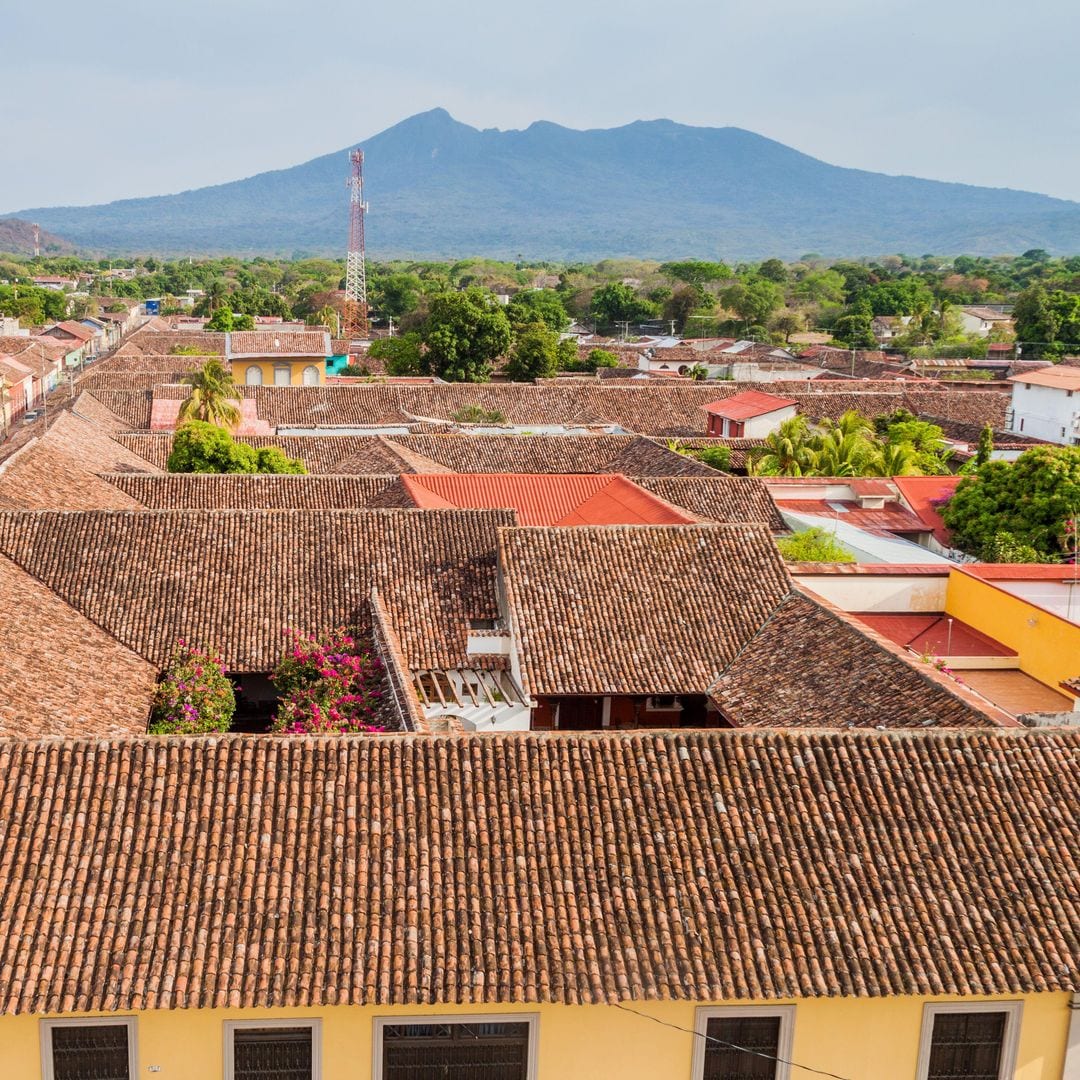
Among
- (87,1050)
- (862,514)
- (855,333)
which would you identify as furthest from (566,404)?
(855,333)

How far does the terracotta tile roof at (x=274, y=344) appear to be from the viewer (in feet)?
175

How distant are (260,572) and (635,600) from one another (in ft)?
18.1

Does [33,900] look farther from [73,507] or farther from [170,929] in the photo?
[73,507]

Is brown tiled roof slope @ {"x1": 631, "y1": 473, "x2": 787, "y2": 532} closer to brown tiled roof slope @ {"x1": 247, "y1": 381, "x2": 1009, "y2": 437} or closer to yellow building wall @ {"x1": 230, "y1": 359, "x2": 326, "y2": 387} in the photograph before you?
brown tiled roof slope @ {"x1": 247, "y1": 381, "x2": 1009, "y2": 437}

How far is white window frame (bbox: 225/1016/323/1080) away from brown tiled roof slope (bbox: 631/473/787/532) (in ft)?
59.4

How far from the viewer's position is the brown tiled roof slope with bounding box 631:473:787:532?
25.7 metres

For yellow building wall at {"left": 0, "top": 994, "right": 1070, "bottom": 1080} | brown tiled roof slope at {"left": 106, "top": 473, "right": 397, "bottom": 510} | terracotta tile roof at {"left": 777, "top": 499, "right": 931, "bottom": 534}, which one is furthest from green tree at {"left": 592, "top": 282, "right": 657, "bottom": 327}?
yellow building wall at {"left": 0, "top": 994, "right": 1070, "bottom": 1080}

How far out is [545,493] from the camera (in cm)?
2545

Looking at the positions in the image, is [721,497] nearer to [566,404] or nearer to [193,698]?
[193,698]

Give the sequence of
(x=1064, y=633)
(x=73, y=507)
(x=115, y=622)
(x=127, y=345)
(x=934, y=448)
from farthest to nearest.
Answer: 1. (x=127, y=345)
2. (x=934, y=448)
3. (x=73, y=507)
4. (x=115, y=622)
5. (x=1064, y=633)

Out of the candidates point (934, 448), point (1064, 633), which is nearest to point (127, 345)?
point (934, 448)

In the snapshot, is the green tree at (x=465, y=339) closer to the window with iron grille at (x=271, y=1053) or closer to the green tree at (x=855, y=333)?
the green tree at (x=855, y=333)

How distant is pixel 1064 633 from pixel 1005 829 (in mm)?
6665

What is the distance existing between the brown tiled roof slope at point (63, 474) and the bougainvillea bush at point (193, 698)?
5.84 meters
